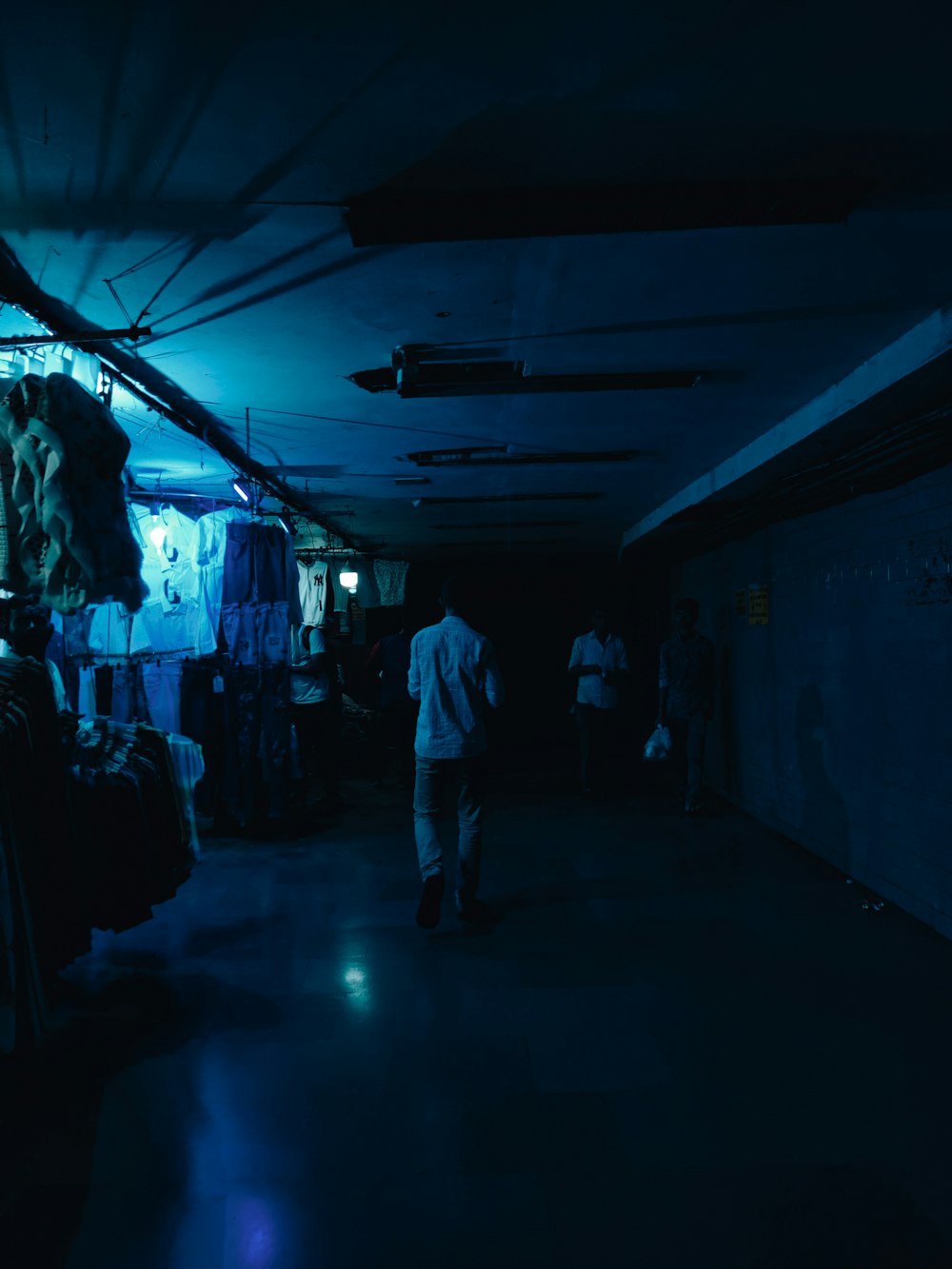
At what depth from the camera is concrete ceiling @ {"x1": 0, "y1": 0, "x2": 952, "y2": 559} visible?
2.04 metres

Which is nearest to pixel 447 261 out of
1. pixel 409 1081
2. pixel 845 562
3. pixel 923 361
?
pixel 923 361

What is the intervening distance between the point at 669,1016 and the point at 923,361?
10.7 feet

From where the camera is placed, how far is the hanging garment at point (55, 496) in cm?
285

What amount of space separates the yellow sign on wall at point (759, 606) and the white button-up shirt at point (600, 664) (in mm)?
1694

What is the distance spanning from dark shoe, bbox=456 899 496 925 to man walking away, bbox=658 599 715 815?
3.29 meters

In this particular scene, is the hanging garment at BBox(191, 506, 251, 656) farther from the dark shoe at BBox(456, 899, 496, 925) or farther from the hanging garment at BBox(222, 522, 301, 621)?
the dark shoe at BBox(456, 899, 496, 925)

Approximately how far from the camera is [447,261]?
3.19 metres

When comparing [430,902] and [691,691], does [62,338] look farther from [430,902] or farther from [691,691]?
[691,691]

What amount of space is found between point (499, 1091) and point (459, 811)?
6.04 ft

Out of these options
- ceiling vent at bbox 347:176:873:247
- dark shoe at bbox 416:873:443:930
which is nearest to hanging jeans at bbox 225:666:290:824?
dark shoe at bbox 416:873:443:930

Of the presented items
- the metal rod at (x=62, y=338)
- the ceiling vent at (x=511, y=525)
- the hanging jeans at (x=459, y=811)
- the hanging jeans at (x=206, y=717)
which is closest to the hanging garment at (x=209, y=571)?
the hanging jeans at (x=206, y=717)

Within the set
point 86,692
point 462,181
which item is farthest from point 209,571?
point 462,181

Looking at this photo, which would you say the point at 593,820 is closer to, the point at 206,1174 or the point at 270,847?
the point at 270,847

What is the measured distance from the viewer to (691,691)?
24.9 feet
